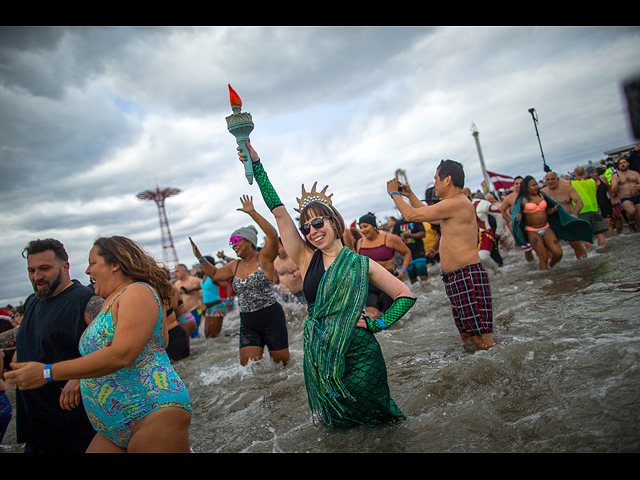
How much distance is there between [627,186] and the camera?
8641 mm

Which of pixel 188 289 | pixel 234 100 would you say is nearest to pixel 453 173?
pixel 234 100

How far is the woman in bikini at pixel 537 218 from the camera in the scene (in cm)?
695

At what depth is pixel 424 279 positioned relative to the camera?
957 cm

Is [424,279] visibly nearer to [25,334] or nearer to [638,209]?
[638,209]

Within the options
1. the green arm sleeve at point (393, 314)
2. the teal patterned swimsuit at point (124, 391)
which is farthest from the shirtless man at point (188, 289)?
the green arm sleeve at point (393, 314)

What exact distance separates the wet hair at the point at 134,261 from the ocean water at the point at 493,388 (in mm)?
1432

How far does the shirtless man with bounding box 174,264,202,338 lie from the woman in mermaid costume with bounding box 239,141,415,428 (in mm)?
7315

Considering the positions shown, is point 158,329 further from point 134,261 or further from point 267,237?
point 267,237

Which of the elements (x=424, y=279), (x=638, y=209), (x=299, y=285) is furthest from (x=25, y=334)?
(x=638, y=209)

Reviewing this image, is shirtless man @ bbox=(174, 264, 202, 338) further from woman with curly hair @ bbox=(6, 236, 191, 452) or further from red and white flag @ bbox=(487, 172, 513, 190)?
red and white flag @ bbox=(487, 172, 513, 190)

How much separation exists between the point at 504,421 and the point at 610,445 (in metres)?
0.57

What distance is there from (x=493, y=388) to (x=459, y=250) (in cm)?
140

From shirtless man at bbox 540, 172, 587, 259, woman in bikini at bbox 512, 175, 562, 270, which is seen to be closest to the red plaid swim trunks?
woman in bikini at bbox 512, 175, 562, 270

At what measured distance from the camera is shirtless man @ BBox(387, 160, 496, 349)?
11.9ft
